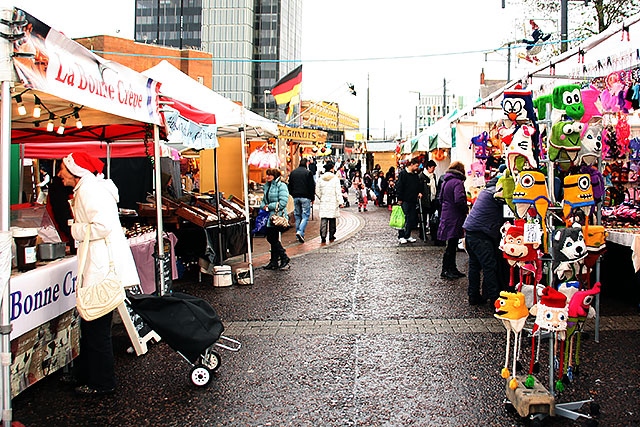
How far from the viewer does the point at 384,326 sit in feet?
22.1

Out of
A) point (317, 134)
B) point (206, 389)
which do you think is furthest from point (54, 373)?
point (317, 134)

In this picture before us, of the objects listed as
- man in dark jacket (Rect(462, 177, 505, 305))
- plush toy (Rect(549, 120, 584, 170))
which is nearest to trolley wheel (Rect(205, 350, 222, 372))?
plush toy (Rect(549, 120, 584, 170))

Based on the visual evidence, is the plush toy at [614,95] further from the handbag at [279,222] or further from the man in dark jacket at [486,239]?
the handbag at [279,222]

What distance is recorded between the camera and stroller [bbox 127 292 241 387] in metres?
4.86

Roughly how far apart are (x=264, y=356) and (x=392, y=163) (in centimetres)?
2858

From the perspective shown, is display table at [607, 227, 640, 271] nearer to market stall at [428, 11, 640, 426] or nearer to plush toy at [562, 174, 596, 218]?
market stall at [428, 11, 640, 426]

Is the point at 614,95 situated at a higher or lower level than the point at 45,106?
higher

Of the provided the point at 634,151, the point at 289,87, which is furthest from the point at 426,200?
the point at 289,87

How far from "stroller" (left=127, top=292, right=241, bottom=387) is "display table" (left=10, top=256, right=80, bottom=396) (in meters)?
0.61

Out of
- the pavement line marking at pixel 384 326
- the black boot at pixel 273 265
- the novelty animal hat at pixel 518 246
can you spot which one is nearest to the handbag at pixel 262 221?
the black boot at pixel 273 265

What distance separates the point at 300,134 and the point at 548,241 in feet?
46.5

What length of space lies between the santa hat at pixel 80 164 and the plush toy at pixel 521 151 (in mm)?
3349

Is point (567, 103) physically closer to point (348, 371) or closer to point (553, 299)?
point (553, 299)

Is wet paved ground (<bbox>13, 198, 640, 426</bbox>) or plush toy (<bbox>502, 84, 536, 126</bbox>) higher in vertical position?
plush toy (<bbox>502, 84, 536, 126</bbox>)
